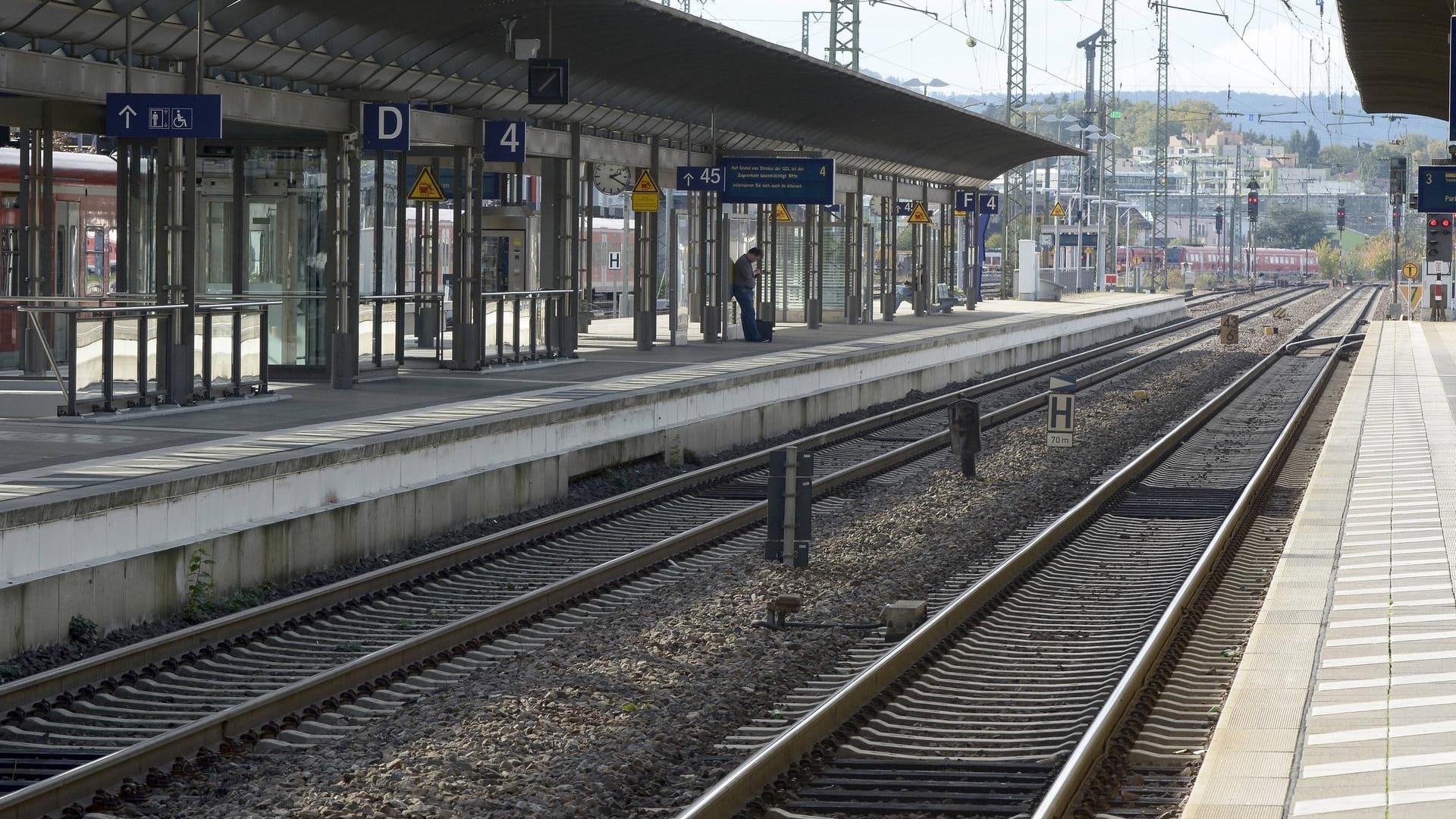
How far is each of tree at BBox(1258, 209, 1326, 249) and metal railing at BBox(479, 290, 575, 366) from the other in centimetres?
15094

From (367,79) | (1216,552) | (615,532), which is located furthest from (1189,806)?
(367,79)

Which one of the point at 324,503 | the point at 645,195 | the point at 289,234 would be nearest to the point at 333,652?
the point at 324,503

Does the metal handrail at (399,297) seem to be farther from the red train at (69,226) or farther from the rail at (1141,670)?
the rail at (1141,670)

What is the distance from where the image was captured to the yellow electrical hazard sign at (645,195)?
2681 cm

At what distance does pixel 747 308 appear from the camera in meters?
32.3

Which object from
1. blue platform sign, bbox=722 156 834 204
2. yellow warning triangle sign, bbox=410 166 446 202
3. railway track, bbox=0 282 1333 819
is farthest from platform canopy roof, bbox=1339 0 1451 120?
railway track, bbox=0 282 1333 819

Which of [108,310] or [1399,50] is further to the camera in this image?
[1399,50]

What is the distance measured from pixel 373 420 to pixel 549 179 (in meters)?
11.1

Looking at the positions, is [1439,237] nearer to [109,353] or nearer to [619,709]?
[109,353]

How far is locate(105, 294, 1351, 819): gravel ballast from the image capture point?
749cm

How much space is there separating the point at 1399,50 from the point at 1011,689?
2150 centimetres

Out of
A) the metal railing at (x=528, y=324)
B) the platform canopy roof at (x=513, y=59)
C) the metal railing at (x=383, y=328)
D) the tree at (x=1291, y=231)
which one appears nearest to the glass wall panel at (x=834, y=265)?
the platform canopy roof at (x=513, y=59)

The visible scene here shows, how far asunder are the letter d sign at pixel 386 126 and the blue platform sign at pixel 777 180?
1125 centimetres

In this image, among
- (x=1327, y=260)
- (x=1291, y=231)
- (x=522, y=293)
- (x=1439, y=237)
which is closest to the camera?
(x=522, y=293)
